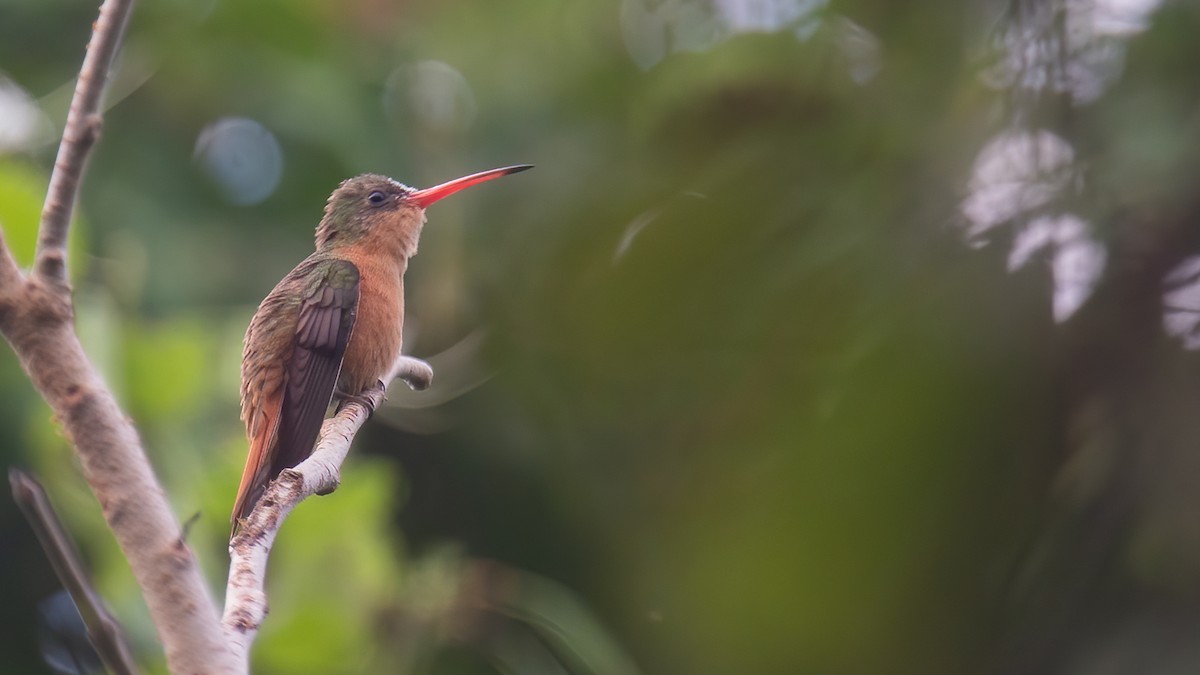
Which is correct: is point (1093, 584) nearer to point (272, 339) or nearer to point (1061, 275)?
point (1061, 275)

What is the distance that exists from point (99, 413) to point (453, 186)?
5.18ft

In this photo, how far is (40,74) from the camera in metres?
5.65

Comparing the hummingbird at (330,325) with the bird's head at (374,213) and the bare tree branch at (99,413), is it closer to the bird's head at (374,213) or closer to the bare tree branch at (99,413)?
the bird's head at (374,213)

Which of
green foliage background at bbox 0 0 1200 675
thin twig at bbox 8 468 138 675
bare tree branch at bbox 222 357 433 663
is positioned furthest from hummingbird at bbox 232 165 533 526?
thin twig at bbox 8 468 138 675

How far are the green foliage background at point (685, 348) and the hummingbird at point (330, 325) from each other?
18.4 inches

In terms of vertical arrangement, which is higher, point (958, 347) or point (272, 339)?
point (958, 347)

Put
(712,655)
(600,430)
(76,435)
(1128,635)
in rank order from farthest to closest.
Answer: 1. (600,430)
2. (712,655)
3. (1128,635)
4. (76,435)

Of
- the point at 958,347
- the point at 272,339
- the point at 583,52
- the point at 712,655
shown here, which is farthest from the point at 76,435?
the point at 583,52

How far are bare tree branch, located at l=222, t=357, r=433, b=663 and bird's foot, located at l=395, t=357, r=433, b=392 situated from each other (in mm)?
721

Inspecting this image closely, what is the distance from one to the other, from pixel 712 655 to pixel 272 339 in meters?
1.62

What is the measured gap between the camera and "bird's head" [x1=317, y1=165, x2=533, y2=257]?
10.9 feet

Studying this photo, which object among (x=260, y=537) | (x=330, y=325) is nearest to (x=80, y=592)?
(x=260, y=537)

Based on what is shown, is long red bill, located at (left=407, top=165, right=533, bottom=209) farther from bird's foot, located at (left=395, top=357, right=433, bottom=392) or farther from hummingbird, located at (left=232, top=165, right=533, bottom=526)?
bird's foot, located at (left=395, top=357, right=433, bottom=392)

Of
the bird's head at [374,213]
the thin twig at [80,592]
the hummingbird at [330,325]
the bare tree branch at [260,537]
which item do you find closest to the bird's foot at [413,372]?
the hummingbird at [330,325]
